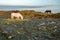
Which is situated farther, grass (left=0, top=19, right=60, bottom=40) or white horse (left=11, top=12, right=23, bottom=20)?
white horse (left=11, top=12, right=23, bottom=20)

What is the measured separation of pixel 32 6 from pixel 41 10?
0.48 ft

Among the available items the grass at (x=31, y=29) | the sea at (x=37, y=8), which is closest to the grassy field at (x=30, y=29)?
the grass at (x=31, y=29)

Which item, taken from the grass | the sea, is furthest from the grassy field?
the sea

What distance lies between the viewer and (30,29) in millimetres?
2250


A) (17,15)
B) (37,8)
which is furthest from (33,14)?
(17,15)

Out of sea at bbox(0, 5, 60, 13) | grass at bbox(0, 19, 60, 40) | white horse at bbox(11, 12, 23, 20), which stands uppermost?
sea at bbox(0, 5, 60, 13)

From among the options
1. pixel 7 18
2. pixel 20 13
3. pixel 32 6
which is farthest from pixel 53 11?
pixel 7 18

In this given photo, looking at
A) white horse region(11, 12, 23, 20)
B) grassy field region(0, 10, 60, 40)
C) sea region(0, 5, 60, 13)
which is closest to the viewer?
grassy field region(0, 10, 60, 40)

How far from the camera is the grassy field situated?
215 cm

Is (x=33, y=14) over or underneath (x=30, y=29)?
over

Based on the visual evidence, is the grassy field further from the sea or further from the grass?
the sea

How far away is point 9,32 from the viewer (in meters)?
2.19

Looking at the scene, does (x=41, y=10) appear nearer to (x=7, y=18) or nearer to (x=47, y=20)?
(x=47, y=20)

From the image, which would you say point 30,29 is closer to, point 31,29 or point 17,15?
point 31,29
